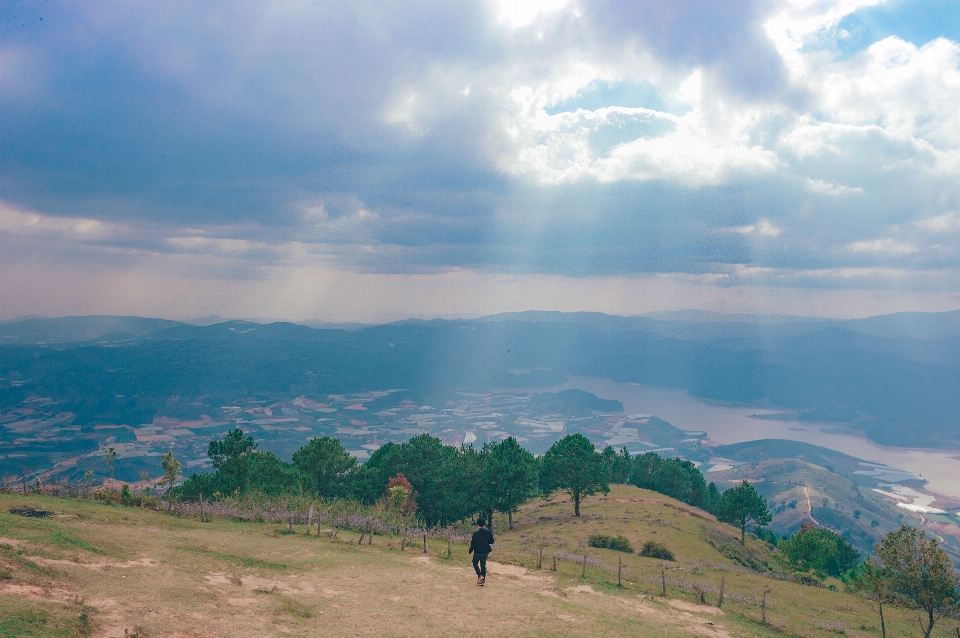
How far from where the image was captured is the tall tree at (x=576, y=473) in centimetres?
6031

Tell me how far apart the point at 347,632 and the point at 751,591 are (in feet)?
89.8

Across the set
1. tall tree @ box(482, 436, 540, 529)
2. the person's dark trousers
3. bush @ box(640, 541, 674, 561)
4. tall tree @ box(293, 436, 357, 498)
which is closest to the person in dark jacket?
the person's dark trousers

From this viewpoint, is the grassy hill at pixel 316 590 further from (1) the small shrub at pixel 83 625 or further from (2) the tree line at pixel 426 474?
(2) the tree line at pixel 426 474

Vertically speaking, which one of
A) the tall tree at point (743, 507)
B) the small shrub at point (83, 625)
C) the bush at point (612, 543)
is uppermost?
the small shrub at point (83, 625)

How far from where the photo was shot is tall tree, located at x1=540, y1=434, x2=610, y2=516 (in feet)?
198

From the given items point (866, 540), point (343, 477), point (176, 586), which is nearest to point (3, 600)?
point (176, 586)

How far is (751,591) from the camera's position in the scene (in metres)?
32.1

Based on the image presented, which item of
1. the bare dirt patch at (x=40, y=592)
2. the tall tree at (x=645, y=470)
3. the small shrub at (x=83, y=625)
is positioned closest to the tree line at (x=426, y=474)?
the bare dirt patch at (x=40, y=592)

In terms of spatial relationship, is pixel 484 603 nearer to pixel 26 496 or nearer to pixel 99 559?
pixel 99 559

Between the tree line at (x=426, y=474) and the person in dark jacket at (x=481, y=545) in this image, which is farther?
the tree line at (x=426, y=474)

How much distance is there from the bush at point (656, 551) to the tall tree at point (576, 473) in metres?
17.7

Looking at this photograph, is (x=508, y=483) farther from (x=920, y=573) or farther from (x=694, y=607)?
(x=920, y=573)

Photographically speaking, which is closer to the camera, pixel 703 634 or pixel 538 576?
pixel 703 634

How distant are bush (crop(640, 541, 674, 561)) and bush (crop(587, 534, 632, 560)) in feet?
4.83
